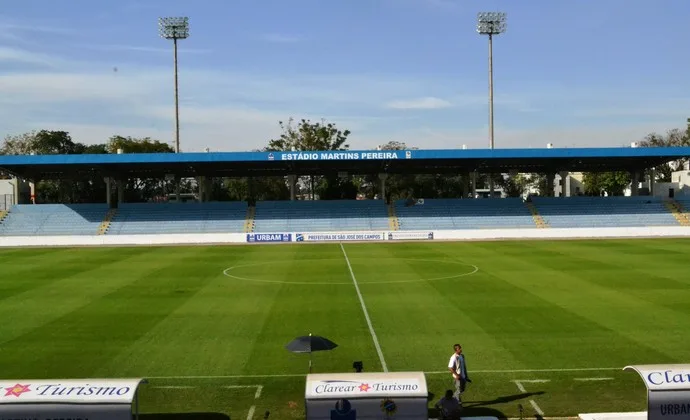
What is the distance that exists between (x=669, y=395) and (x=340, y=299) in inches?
655

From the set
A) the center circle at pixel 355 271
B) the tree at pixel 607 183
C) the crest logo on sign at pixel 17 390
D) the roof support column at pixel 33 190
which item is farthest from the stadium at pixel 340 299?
the tree at pixel 607 183

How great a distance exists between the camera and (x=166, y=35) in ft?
221

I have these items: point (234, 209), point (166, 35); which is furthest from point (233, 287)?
point (166, 35)

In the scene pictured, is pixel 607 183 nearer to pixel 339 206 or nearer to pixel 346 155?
pixel 339 206

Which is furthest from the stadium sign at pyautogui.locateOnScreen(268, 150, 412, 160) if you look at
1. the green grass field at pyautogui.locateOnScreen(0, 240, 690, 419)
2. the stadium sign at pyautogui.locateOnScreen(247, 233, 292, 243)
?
the green grass field at pyautogui.locateOnScreen(0, 240, 690, 419)

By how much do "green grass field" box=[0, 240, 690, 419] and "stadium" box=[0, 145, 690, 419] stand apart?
3.7 inches

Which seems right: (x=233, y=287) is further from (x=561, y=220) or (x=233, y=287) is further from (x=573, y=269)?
(x=561, y=220)

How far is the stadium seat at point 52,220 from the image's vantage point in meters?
58.3

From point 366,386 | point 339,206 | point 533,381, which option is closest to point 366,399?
point 366,386

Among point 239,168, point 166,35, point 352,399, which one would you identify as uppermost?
point 166,35

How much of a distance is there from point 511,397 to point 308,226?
46.0 metres

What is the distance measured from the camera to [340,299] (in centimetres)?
2567

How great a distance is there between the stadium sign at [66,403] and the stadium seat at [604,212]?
179 feet

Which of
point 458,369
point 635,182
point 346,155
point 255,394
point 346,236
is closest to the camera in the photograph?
point 458,369
